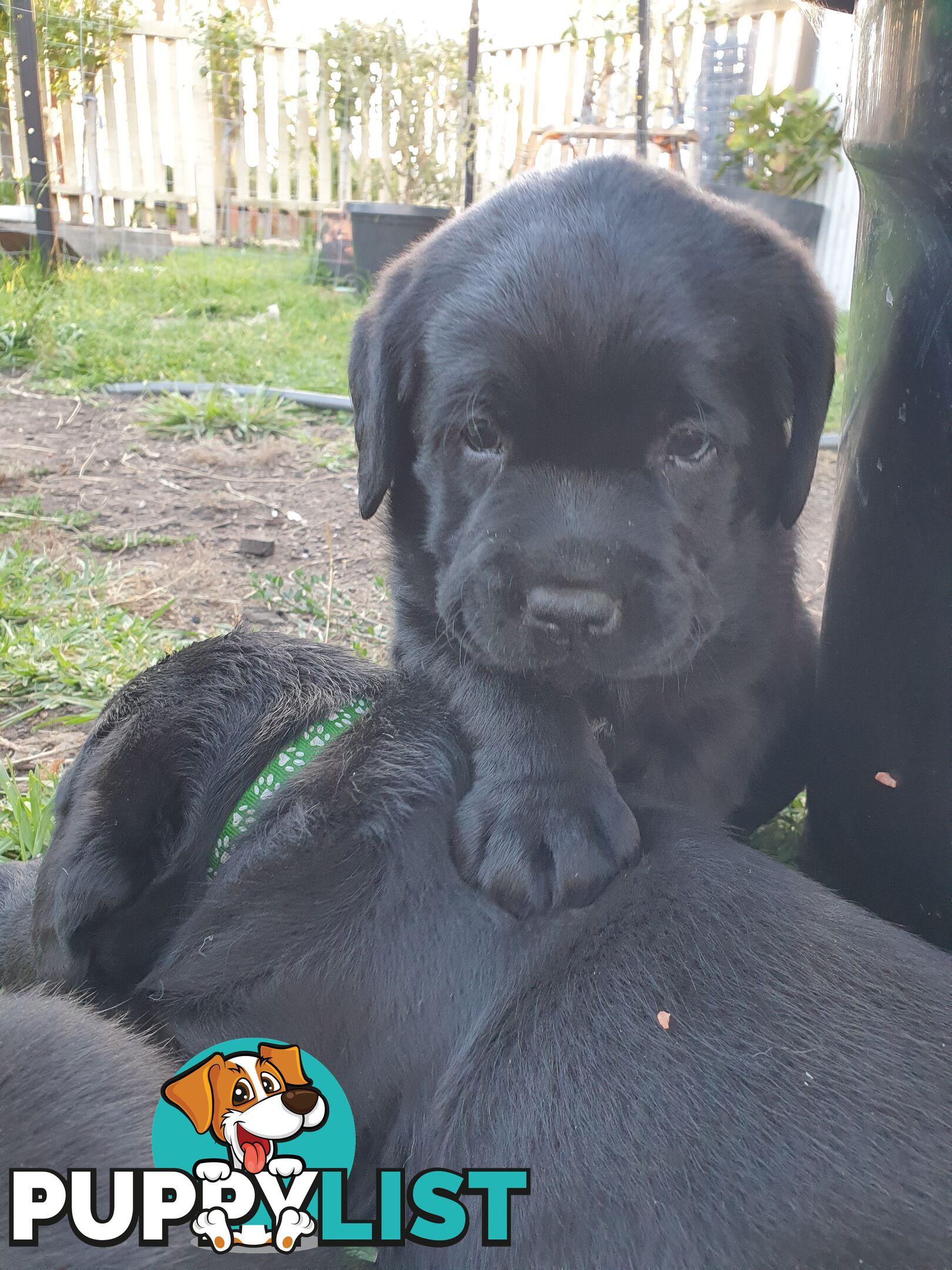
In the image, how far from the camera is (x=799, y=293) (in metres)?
1.84

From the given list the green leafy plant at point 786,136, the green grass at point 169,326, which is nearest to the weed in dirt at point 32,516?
the green grass at point 169,326

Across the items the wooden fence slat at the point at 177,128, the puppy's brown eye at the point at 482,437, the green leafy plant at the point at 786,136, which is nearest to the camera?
the puppy's brown eye at the point at 482,437

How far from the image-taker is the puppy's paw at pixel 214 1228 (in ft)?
3.49

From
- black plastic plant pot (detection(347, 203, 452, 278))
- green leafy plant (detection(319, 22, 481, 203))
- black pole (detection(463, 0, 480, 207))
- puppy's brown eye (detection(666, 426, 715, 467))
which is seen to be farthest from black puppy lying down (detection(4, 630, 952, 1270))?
green leafy plant (detection(319, 22, 481, 203))

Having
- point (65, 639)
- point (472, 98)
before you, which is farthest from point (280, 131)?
point (65, 639)

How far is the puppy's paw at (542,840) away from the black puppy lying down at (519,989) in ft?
0.08

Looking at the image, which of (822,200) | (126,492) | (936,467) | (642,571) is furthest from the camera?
(822,200)

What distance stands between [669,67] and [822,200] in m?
1.68

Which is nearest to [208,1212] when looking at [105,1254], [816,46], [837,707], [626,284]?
[105,1254]

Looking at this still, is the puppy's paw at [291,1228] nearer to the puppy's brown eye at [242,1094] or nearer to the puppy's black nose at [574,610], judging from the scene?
the puppy's brown eye at [242,1094]

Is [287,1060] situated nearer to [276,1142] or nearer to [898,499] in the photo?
[276,1142]

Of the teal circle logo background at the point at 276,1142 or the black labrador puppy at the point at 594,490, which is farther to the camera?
the black labrador puppy at the point at 594,490

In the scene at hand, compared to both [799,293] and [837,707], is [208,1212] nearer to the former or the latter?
[837,707]

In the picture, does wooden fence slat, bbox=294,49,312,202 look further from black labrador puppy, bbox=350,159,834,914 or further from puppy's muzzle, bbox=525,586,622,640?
puppy's muzzle, bbox=525,586,622,640
